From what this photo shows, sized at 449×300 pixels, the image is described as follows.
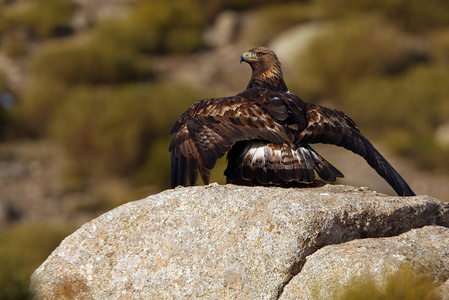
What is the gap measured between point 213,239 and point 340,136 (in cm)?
188

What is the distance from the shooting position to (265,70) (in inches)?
377

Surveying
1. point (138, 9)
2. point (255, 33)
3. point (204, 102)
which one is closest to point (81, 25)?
point (138, 9)

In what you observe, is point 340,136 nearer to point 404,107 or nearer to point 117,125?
point 117,125

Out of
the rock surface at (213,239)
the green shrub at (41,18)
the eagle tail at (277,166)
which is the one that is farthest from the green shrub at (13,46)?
the rock surface at (213,239)

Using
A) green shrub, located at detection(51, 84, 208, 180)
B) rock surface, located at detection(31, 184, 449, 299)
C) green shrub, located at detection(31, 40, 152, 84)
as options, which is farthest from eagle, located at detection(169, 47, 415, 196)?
green shrub, located at detection(31, 40, 152, 84)

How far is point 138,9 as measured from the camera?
117 ft

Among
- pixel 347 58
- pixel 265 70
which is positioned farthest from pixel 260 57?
pixel 347 58

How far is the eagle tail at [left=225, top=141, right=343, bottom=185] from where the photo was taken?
723 centimetres

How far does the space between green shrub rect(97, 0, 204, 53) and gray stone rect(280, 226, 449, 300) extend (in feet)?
83.1

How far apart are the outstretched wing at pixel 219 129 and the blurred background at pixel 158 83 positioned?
11519 millimetres

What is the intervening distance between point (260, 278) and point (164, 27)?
28826 mm

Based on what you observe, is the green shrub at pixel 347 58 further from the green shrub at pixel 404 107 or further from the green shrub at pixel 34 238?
the green shrub at pixel 34 238

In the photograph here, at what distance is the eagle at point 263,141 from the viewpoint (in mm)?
7316

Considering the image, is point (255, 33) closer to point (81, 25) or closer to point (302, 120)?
point (81, 25)
